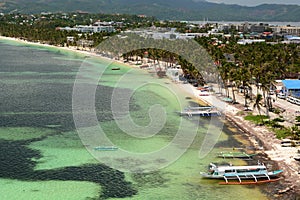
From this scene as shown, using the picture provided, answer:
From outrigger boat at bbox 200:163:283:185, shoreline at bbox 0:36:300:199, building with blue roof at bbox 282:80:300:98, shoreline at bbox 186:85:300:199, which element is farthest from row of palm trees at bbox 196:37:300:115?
outrigger boat at bbox 200:163:283:185

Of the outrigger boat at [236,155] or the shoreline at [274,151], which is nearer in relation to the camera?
the shoreline at [274,151]

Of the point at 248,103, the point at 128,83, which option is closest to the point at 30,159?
the point at 248,103

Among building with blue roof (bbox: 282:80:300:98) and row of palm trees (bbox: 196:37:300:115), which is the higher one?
row of palm trees (bbox: 196:37:300:115)

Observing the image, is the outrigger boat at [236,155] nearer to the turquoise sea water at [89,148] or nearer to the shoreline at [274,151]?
the turquoise sea water at [89,148]

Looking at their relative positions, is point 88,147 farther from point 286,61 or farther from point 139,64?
point 139,64

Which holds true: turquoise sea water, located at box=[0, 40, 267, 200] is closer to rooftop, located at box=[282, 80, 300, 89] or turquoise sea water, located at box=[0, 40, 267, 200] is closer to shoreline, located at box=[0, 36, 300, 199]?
shoreline, located at box=[0, 36, 300, 199]

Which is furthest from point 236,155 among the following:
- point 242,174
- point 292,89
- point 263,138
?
point 292,89

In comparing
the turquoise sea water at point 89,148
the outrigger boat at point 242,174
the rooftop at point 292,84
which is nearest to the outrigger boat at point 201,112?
the turquoise sea water at point 89,148
